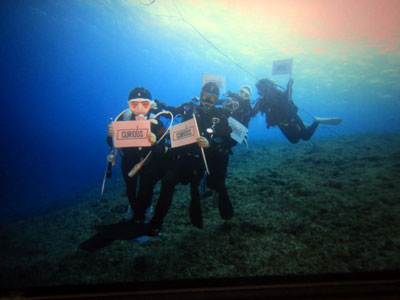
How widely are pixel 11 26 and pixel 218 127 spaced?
3176 centimetres

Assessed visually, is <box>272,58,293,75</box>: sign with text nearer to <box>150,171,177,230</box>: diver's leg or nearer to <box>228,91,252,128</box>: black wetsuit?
<box>228,91,252,128</box>: black wetsuit

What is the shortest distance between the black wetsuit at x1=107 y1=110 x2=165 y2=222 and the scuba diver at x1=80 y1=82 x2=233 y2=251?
228 millimetres

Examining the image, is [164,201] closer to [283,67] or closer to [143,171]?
[143,171]

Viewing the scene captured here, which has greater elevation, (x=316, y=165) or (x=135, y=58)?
(x=135, y=58)

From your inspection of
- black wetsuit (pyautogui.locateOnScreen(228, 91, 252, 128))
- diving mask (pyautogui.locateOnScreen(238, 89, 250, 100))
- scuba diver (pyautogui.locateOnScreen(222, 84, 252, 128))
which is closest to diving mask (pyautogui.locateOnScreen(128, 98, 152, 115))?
scuba diver (pyautogui.locateOnScreen(222, 84, 252, 128))

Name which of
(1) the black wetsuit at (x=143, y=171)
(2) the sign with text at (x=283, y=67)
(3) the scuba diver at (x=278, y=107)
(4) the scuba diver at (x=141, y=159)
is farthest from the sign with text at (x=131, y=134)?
(2) the sign with text at (x=283, y=67)

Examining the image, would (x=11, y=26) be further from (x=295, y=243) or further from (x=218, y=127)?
(x=295, y=243)

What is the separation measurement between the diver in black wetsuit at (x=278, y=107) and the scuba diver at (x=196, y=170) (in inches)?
105

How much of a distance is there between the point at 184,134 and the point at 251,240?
2.43 metres

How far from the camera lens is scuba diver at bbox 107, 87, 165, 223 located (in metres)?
3.66

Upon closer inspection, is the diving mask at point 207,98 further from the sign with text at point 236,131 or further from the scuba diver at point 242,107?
the scuba diver at point 242,107

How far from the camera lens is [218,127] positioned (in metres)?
3.97

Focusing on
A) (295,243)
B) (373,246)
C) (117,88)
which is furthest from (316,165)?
(117,88)

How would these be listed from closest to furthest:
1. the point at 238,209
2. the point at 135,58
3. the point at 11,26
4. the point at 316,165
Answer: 1. the point at 238,209
2. the point at 316,165
3. the point at 11,26
4. the point at 135,58
